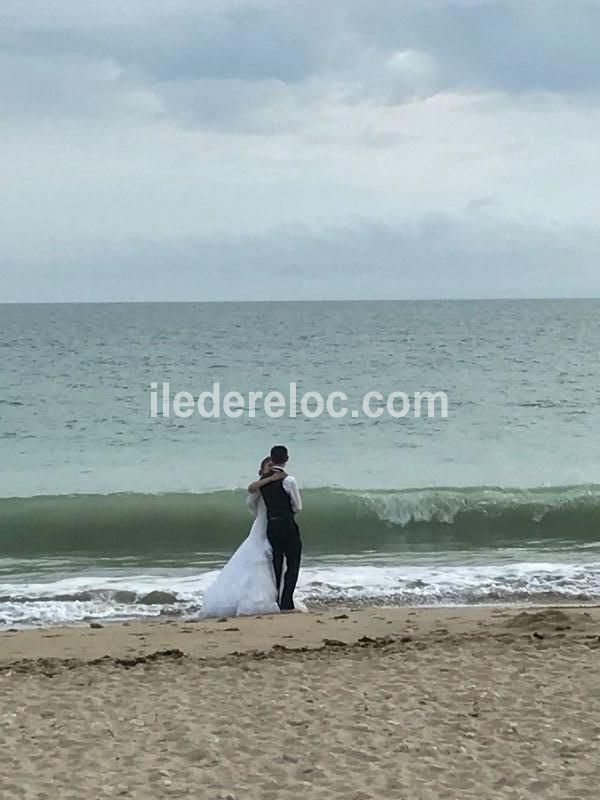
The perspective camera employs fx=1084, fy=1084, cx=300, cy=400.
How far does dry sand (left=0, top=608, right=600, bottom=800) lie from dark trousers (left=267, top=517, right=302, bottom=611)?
0.87 meters

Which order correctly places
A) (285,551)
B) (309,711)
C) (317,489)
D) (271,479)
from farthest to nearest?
(317,489)
(285,551)
(271,479)
(309,711)

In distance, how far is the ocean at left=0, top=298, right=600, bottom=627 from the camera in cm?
1158

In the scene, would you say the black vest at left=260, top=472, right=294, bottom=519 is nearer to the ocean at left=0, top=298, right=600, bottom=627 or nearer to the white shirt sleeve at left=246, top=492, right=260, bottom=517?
the white shirt sleeve at left=246, top=492, right=260, bottom=517

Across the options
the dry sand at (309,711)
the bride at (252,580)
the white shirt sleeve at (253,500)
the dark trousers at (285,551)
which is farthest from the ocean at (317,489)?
the dry sand at (309,711)

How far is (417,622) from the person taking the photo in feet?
29.6

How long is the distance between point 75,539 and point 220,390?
21.5 meters

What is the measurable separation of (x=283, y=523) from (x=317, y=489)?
856 cm

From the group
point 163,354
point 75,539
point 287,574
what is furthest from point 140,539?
point 163,354

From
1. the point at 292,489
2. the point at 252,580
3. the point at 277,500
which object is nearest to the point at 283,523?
the point at 277,500

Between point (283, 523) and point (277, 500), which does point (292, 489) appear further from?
point (283, 523)

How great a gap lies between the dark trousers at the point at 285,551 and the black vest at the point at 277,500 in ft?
0.18

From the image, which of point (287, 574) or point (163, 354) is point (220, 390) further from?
point (287, 574)

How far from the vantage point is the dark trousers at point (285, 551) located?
382 inches

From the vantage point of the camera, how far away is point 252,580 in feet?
32.0
